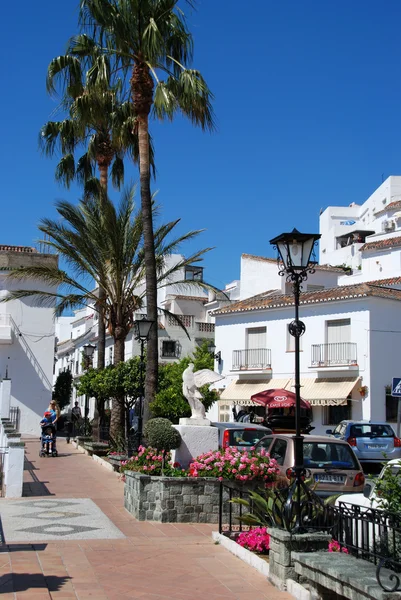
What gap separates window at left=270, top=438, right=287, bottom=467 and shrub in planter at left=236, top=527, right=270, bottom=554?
3224 millimetres

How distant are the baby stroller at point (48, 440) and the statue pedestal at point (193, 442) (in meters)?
9.53

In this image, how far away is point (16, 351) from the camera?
32094 mm

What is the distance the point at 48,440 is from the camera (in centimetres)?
2156

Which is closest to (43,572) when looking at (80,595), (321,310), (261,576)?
(80,595)

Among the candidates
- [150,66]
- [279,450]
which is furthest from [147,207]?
[279,450]

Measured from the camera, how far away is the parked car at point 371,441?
1939cm

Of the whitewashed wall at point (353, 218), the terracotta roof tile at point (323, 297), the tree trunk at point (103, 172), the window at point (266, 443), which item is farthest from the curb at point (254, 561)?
the whitewashed wall at point (353, 218)

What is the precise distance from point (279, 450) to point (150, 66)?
35.3ft

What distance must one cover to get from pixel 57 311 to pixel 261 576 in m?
18.1

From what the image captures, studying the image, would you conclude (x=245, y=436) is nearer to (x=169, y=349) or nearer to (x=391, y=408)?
(x=391, y=408)

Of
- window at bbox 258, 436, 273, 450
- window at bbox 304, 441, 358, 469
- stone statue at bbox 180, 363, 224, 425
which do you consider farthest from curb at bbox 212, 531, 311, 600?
window at bbox 258, 436, 273, 450

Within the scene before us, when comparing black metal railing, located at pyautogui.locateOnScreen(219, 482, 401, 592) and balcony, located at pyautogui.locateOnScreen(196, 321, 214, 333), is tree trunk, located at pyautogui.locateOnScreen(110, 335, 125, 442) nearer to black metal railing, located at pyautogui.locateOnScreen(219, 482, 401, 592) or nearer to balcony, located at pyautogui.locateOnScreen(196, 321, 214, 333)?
black metal railing, located at pyautogui.locateOnScreen(219, 482, 401, 592)

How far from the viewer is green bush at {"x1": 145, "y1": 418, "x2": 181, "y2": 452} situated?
475 inches

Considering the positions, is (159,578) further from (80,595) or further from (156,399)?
(156,399)
